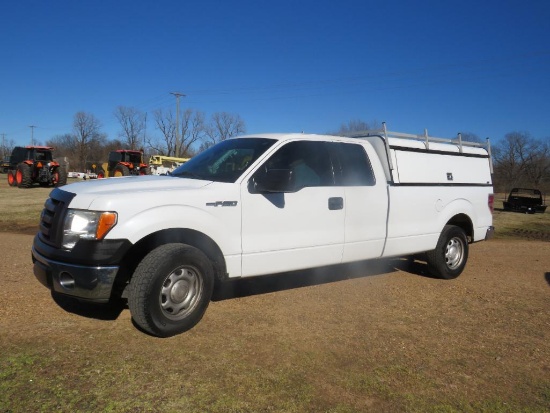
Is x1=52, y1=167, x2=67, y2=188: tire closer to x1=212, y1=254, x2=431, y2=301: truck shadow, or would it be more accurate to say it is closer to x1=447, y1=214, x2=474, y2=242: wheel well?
x1=212, y1=254, x2=431, y2=301: truck shadow

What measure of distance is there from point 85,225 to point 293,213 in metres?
1.99

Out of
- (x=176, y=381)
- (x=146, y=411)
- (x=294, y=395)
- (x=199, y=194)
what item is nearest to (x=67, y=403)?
(x=146, y=411)

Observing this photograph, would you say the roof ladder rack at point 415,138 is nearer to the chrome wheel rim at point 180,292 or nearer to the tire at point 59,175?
the chrome wheel rim at point 180,292

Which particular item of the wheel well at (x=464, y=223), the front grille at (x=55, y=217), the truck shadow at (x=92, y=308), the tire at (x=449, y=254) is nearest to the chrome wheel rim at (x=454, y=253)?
the tire at (x=449, y=254)

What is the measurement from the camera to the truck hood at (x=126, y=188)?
369 centimetres

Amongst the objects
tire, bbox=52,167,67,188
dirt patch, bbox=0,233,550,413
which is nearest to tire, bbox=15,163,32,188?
tire, bbox=52,167,67,188

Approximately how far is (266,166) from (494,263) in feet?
17.7

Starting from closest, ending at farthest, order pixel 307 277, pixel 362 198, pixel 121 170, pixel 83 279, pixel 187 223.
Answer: pixel 83 279, pixel 187 223, pixel 362 198, pixel 307 277, pixel 121 170

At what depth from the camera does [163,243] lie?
4020 millimetres

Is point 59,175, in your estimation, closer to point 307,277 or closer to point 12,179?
point 12,179

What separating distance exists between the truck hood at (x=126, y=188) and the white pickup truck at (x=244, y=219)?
13 mm

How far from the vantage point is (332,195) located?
493 cm

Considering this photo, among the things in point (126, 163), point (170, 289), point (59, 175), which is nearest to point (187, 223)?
point (170, 289)

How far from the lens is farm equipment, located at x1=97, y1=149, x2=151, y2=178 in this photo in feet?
94.9
